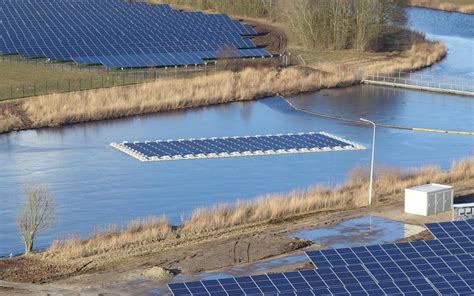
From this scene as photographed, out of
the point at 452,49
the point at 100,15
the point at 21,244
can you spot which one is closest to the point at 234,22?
the point at 100,15

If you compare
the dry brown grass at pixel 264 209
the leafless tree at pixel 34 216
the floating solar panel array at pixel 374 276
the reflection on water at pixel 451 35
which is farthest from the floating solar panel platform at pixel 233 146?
the reflection on water at pixel 451 35

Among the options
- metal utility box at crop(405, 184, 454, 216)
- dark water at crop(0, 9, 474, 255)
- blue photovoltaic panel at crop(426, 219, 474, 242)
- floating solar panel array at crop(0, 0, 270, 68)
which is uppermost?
floating solar panel array at crop(0, 0, 270, 68)

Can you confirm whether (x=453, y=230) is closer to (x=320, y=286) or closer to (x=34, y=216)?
(x=320, y=286)

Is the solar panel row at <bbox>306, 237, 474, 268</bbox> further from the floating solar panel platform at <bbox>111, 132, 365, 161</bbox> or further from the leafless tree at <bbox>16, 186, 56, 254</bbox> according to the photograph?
the floating solar panel platform at <bbox>111, 132, 365, 161</bbox>

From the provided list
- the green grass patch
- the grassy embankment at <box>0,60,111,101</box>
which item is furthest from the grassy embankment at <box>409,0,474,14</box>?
the grassy embankment at <box>0,60,111,101</box>

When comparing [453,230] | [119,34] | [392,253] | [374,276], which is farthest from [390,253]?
[119,34]

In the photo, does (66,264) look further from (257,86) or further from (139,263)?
(257,86)
